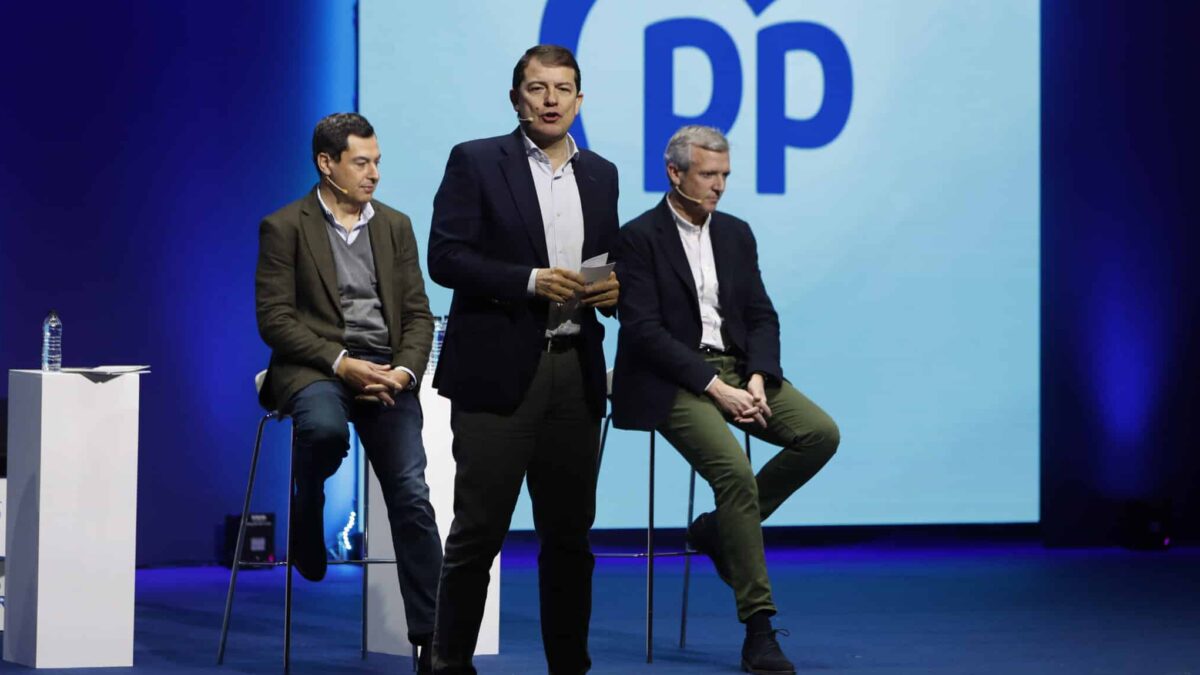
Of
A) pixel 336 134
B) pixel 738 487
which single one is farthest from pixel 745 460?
pixel 336 134

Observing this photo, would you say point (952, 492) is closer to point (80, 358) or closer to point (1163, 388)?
point (1163, 388)

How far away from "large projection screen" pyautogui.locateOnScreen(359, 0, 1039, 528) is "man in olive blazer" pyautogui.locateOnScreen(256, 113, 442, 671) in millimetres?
1990

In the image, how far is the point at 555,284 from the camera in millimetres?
3033

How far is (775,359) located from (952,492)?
246cm

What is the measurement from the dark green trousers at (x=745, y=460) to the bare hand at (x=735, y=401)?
0.03m

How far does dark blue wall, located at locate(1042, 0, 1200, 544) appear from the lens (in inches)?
260

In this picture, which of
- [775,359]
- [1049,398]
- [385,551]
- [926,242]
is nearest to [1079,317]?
[1049,398]

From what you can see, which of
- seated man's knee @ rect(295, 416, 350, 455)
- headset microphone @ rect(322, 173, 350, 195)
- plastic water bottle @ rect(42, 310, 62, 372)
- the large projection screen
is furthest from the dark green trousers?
the large projection screen

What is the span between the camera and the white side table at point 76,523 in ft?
12.9

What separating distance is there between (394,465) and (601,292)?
2.81 feet

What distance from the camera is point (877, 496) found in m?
6.30

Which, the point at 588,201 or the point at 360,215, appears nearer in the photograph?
the point at 588,201

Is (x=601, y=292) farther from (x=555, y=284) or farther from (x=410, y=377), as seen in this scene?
(x=410, y=377)

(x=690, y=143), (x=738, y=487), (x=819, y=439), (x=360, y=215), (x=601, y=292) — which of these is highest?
(x=690, y=143)
